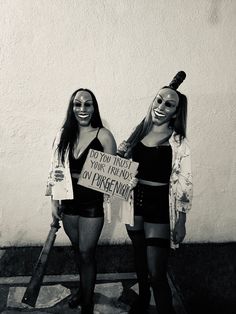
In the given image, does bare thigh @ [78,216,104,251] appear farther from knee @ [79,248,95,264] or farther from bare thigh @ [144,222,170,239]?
bare thigh @ [144,222,170,239]

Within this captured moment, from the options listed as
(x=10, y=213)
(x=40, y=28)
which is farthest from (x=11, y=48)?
(x=10, y=213)

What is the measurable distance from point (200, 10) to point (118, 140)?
1441 millimetres

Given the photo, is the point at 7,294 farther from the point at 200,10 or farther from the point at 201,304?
the point at 200,10

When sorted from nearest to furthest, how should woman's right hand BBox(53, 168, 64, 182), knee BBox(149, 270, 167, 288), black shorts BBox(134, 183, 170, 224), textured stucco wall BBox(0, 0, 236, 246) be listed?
knee BBox(149, 270, 167, 288) → black shorts BBox(134, 183, 170, 224) → woman's right hand BBox(53, 168, 64, 182) → textured stucco wall BBox(0, 0, 236, 246)

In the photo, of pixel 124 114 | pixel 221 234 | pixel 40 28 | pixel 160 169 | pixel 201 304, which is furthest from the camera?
pixel 221 234

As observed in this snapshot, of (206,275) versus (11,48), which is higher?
(11,48)

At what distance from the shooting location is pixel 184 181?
241 cm

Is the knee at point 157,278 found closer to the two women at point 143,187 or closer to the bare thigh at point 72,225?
the two women at point 143,187

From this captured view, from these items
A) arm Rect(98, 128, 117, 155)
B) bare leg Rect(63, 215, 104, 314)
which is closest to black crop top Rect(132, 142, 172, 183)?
arm Rect(98, 128, 117, 155)

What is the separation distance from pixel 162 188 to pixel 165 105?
22.6 inches

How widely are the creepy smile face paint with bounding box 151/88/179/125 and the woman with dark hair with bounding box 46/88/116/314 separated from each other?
15.5 inches

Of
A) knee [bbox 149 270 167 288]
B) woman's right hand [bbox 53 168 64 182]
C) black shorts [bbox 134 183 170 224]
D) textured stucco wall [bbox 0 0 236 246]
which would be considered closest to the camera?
knee [bbox 149 270 167 288]

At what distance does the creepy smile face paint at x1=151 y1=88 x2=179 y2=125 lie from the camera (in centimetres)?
240

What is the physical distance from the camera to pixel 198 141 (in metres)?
3.53
